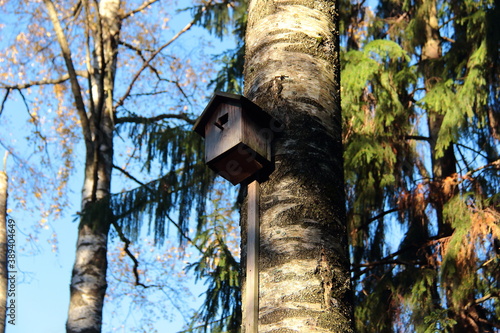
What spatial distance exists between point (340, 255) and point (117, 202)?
5.56 m

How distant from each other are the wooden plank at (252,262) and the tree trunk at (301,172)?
0.02 metres

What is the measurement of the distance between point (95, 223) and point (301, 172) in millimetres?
5079

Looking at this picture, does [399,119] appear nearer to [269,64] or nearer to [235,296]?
[235,296]

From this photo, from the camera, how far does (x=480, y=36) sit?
6805mm

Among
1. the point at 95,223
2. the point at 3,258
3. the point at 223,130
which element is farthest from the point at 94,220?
the point at 223,130

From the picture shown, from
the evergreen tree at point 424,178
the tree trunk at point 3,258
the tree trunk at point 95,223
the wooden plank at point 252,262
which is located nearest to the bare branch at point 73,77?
the tree trunk at point 95,223

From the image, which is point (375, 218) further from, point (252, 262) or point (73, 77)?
point (252, 262)

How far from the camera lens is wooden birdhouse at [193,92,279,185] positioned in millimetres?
2287

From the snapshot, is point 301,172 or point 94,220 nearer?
point 301,172

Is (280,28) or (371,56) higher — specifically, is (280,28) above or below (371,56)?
below

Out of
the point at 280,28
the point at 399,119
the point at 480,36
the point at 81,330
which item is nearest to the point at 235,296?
the point at 81,330

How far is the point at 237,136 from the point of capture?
2.41 meters

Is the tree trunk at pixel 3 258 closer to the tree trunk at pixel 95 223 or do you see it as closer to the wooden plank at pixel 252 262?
the tree trunk at pixel 95 223

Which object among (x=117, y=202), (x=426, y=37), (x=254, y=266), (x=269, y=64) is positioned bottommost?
(x=254, y=266)
